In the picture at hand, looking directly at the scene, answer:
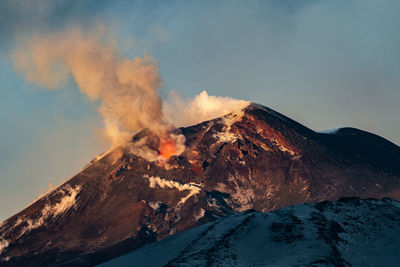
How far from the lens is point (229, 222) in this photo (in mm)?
133125

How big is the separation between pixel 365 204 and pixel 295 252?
2871 centimetres

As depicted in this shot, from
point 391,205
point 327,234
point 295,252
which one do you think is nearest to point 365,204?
point 391,205

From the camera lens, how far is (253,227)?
126 metres

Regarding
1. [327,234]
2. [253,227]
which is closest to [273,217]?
[253,227]

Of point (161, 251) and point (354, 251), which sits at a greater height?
point (161, 251)

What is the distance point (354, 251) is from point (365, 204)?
2554cm

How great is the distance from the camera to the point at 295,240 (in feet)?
380

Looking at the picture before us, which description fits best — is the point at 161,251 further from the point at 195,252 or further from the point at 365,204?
the point at 365,204

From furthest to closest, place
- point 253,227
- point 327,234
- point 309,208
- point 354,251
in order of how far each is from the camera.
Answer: point 309,208 → point 253,227 → point 327,234 → point 354,251

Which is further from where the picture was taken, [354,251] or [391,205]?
[391,205]

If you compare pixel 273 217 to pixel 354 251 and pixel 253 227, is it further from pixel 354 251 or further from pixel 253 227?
pixel 354 251

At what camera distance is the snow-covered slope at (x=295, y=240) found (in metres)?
106

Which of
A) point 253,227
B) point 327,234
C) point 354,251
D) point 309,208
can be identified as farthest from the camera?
point 309,208

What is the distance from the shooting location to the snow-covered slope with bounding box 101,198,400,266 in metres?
106
